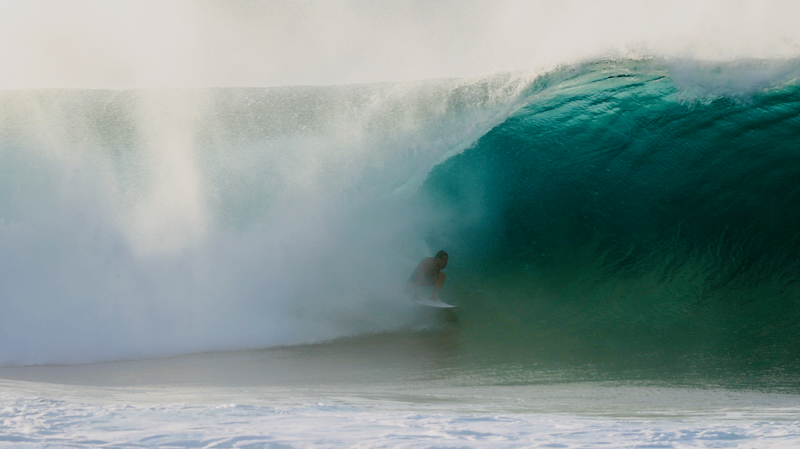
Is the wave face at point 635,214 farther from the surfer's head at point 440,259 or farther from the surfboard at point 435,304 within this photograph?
the surfer's head at point 440,259

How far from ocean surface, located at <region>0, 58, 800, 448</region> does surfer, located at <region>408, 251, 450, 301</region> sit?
0.19 meters

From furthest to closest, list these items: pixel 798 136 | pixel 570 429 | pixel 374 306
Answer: pixel 798 136
pixel 374 306
pixel 570 429

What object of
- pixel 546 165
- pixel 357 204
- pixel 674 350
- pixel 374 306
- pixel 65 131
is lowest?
pixel 674 350

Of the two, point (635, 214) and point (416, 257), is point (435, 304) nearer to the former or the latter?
point (416, 257)

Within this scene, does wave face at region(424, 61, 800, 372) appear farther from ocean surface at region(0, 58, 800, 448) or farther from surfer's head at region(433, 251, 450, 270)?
surfer's head at region(433, 251, 450, 270)

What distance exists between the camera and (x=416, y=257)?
5730 millimetres

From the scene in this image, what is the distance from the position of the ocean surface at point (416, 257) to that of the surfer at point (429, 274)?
19 cm

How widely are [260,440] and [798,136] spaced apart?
6.04 metres

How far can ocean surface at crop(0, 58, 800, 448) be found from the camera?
10.0 ft

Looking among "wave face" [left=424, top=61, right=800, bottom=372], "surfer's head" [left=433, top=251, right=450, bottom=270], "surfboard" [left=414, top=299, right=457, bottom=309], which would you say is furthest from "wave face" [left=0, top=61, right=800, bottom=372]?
"surfer's head" [left=433, top=251, right=450, bottom=270]

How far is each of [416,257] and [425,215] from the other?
0.51 m

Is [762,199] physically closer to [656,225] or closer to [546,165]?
[656,225]

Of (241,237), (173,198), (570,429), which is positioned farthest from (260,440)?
(173,198)

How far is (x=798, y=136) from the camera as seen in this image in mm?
5938
